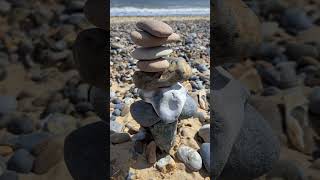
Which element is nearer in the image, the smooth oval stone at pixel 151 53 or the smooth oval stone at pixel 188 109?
the smooth oval stone at pixel 151 53

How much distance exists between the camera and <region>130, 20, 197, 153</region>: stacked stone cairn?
2.11 metres

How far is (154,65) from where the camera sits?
83.1 inches

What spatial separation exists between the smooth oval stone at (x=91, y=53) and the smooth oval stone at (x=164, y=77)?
3.42 ft

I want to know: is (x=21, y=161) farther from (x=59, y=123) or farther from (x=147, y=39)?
(x=147, y=39)

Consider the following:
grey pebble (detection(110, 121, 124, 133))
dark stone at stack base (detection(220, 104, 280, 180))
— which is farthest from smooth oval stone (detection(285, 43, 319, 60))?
grey pebble (detection(110, 121, 124, 133))

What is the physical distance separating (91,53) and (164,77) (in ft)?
3.51

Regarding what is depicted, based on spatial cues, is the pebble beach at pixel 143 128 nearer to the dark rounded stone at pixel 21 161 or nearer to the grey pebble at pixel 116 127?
the grey pebble at pixel 116 127

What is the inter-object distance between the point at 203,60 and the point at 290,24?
2.80 metres

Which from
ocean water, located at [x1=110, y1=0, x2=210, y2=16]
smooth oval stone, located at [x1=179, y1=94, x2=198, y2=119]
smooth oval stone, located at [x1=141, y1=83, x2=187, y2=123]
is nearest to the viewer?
smooth oval stone, located at [x1=141, y1=83, x2=187, y2=123]

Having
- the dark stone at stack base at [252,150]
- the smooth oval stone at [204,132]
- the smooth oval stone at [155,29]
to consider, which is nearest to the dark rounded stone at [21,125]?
the dark stone at stack base at [252,150]

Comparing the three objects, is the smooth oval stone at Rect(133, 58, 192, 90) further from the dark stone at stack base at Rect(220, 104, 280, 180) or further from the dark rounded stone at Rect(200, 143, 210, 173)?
the dark stone at stack base at Rect(220, 104, 280, 180)

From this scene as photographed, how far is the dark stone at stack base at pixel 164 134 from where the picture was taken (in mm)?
2275

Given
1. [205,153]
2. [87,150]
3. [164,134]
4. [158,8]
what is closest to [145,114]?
[164,134]

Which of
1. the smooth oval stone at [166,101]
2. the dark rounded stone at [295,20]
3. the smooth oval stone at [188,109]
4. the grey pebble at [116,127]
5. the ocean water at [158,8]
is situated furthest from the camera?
the ocean water at [158,8]
